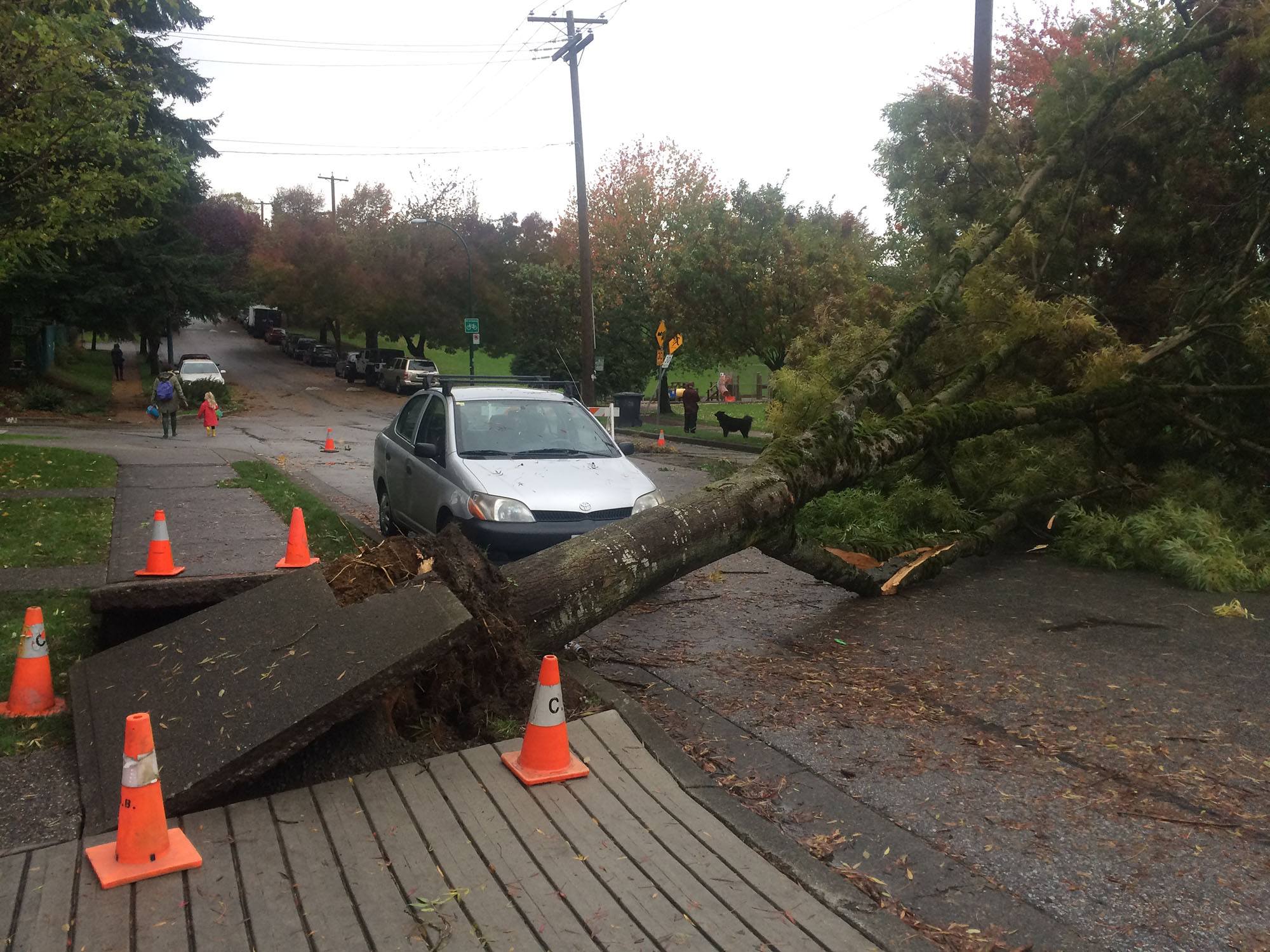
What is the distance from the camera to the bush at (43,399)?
29.6 m

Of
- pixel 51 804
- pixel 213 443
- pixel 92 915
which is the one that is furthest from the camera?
pixel 213 443

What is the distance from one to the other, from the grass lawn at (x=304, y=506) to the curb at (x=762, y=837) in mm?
A: 3740

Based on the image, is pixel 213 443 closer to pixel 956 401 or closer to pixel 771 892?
pixel 956 401

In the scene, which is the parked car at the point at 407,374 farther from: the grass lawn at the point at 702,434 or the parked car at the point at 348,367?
the grass lawn at the point at 702,434

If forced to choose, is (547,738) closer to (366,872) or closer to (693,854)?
(693,854)

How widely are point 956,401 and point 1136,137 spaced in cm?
424

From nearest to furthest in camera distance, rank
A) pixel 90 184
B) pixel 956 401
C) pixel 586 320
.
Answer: pixel 956 401 → pixel 90 184 → pixel 586 320

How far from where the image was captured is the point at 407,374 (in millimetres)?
46688

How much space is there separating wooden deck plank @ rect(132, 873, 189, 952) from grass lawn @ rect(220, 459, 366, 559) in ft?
15.3

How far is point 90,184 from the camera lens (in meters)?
12.6

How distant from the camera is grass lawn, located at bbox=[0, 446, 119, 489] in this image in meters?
12.4

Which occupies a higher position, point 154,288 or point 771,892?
point 154,288

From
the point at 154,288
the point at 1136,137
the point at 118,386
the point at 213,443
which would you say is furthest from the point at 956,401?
the point at 118,386

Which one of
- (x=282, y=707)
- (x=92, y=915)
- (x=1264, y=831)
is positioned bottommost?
(x=1264, y=831)
